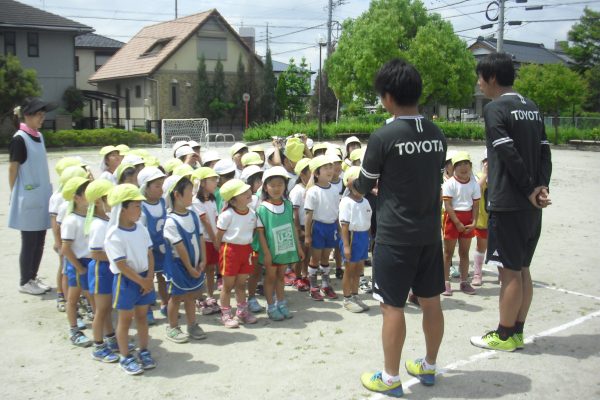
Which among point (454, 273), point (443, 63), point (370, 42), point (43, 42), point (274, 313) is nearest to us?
point (274, 313)

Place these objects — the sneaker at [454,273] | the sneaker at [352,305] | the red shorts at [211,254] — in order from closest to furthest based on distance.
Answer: the sneaker at [352,305] < the red shorts at [211,254] < the sneaker at [454,273]

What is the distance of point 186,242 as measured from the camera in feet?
16.7

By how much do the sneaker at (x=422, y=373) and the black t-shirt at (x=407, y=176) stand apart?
3.30ft

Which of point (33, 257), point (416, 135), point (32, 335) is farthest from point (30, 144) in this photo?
point (416, 135)

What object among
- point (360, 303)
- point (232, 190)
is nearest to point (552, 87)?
point (360, 303)

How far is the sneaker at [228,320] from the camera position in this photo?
5.46 m

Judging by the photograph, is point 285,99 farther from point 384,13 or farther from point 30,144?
point 30,144

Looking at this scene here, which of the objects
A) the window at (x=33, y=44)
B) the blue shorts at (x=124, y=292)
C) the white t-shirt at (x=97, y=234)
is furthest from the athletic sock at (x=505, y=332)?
the window at (x=33, y=44)

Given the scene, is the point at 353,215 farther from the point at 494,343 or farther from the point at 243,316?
the point at 494,343

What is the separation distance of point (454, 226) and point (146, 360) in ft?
12.0

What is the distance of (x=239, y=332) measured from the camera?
17.6 feet

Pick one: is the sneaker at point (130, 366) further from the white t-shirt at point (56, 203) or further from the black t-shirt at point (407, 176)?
the black t-shirt at point (407, 176)

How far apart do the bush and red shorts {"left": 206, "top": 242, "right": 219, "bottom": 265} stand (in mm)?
26234

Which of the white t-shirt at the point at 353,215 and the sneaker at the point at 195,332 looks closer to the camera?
the sneaker at the point at 195,332
